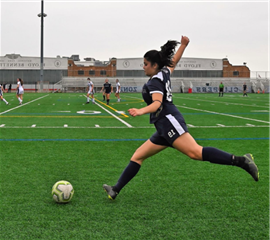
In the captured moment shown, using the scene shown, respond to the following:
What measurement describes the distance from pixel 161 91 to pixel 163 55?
54 cm

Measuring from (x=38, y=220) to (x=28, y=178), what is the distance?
1828 mm

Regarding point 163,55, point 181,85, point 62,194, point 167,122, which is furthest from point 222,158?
point 181,85

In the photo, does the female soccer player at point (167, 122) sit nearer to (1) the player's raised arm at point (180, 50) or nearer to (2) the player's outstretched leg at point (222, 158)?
(2) the player's outstretched leg at point (222, 158)

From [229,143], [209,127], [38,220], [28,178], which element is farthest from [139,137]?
[38,220]

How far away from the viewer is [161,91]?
404 centimetres

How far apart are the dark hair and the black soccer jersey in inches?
4.7

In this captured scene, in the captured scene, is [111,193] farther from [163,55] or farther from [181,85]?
[181,85]

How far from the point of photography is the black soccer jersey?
4047mm

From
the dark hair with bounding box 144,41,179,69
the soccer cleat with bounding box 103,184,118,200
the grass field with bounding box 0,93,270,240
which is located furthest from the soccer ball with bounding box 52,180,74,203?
the dark hair with bounding box 144,41,179,69

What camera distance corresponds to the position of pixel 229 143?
366 inches

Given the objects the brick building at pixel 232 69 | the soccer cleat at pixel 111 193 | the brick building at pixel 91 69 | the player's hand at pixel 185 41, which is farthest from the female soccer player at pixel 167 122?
the brick building at pixel 232 69

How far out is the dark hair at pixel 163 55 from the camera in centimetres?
423

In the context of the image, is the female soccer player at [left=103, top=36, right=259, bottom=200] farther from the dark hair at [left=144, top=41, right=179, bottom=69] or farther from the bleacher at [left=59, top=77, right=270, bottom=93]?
the bleacher at [left=59, top=77, right=270, bottom=93]

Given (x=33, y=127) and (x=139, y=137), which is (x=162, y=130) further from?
(x=33, y=127)
